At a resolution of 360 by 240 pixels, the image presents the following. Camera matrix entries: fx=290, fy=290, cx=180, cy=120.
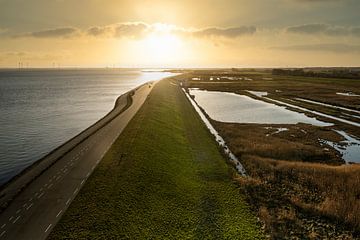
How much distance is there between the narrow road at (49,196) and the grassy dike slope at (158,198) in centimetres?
98

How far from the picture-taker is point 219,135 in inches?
2047

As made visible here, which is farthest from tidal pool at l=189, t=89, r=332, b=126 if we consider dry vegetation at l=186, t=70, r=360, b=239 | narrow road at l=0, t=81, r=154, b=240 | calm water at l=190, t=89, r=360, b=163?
narrow road at l=0, t=81, r=154, b=240

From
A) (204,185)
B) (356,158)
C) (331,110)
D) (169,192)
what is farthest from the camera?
(331,110)

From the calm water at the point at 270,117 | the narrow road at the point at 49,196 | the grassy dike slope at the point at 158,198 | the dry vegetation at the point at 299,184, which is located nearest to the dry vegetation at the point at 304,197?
the dry vegetation at the point at 299,184

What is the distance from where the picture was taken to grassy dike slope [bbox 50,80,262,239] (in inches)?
840

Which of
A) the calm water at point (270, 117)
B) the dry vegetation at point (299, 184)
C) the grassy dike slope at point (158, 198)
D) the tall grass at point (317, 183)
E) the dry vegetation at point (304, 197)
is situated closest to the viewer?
the grassy dike slope at point (158, 198)

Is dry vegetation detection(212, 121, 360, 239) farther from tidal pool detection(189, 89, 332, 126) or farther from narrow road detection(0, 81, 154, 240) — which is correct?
tidal pool detection(189, 89, 332, 126)

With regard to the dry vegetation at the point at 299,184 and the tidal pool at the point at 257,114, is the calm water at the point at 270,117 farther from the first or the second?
the dry vegetation at the point at 299,184

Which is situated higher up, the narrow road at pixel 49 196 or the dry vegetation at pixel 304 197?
the narrow road at pixel 49 196

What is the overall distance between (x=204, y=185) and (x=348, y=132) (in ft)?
120

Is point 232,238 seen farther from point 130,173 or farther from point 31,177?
point 31,177

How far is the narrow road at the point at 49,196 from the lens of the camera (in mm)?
20891

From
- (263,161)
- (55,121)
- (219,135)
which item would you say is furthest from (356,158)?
(55,121)

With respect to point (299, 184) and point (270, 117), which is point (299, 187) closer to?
point (299, 184)
